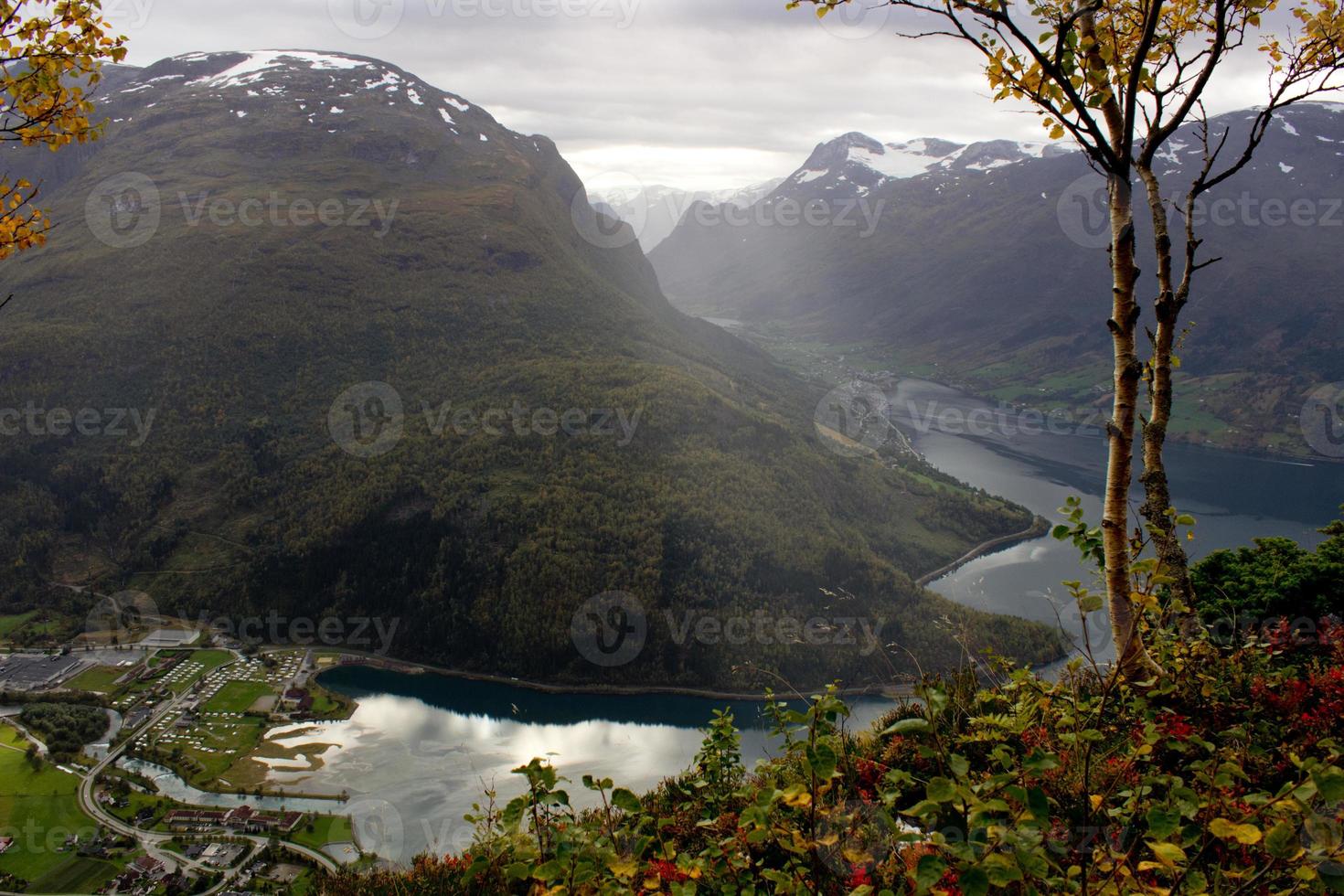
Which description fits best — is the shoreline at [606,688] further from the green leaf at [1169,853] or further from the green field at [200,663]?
the green leaf at [1169,853]

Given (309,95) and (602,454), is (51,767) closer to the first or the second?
(602,454)

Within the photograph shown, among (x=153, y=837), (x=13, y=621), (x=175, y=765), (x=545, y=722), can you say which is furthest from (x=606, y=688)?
(x=13, y=621)

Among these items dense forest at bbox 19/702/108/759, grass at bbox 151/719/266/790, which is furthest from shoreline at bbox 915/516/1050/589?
dense forest at bbox 19/702/108/759

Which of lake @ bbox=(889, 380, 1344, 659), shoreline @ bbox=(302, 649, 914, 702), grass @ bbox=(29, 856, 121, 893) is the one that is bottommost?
shoreline @ bbox=(302, 649, 914, 702)

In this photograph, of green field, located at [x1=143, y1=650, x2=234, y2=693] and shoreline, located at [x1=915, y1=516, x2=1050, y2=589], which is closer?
green field, located at [x1=143, y1=650, x2=234, y2=693]

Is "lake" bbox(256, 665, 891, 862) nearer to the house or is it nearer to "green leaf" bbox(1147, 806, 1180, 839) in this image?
the house

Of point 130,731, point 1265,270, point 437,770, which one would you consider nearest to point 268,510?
point 130,731
